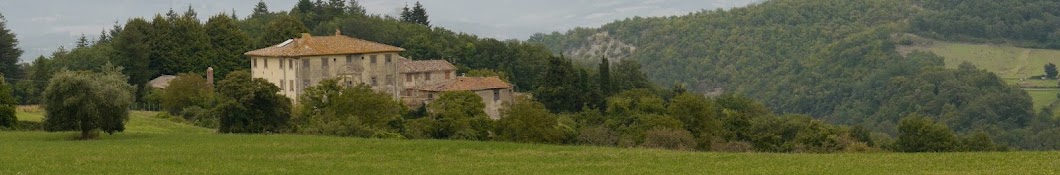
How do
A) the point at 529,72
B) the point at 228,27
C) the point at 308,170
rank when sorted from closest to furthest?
the point at 308,170 < the point at 228,27 < the point at 529,72

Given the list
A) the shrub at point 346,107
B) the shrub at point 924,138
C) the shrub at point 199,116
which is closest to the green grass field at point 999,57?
the shrub at point 924,138

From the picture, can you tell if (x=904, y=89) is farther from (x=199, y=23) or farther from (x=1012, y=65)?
(x=199, y=23)

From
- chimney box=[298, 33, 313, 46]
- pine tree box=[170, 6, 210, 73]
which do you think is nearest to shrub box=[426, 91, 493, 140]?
chimney box=[298, 33, 313, 46]

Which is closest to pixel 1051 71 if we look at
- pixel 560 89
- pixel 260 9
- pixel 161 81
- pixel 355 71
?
pixel 260 9

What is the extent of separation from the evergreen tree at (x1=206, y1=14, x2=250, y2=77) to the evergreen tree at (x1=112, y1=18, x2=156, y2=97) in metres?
3.59

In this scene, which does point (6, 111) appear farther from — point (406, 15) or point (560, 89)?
point (406, 15)

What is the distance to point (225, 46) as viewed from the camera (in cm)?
9331

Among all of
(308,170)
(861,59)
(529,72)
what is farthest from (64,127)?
(861,59)

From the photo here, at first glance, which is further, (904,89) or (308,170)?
(904,89)

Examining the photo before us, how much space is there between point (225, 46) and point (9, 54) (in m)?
11.7

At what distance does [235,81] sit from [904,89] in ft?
295

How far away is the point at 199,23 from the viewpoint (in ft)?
315

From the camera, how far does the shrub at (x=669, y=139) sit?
6025 cm

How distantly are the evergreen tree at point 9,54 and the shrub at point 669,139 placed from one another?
129 feet
